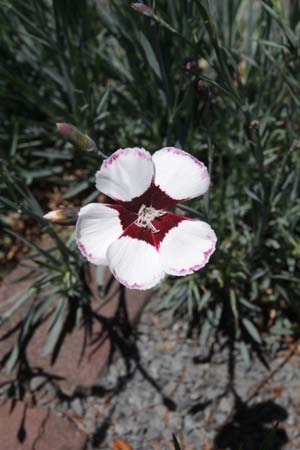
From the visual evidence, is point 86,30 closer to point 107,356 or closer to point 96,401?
point 107,356

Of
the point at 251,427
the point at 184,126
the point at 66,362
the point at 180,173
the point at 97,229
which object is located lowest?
the point at 251,427

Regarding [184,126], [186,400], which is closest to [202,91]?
[184,126]

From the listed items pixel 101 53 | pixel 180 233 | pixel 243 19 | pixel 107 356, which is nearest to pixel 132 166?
pixel 180 233

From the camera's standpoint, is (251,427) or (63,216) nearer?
(63,216)

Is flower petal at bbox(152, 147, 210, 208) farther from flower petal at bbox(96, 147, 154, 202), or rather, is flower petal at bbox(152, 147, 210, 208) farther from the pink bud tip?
the pink bud tip

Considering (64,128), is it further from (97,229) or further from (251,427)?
(251,427)

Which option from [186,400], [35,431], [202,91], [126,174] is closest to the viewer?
[126,174]

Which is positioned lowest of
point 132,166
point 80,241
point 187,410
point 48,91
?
point 187,410

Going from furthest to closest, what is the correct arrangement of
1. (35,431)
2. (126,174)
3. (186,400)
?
1. (186,400)
2. (35,431)
3. (126,174)
